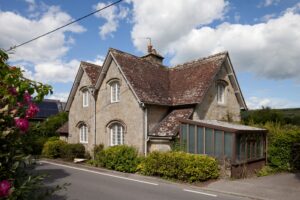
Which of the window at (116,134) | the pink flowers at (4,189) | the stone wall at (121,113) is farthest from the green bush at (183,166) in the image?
the pink flowers at (4,189)

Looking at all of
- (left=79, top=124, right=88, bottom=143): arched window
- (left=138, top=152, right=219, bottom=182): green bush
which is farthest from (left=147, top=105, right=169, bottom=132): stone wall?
(left=79, top=124, right=88, bottom=143): arched window

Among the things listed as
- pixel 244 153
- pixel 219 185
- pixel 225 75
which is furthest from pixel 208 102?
pixel 219 185

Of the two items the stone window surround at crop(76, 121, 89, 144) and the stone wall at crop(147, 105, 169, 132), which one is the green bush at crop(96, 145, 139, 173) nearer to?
the stone wall at crop(147, 105, 169, 132)

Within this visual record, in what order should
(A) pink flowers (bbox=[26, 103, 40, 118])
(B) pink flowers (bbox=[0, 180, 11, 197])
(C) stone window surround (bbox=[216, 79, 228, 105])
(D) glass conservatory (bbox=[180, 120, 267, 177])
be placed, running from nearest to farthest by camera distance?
(B) pink flowers (bbox=[0, 180, 11, 197]) < (A) pink flowers (bbox=[26, 103, 40, 118]) < (D) glass conservatory (bbox=[180, 120, 267, 177]) < (C) stone window surround (bbox=[216, 79, 228, 105])

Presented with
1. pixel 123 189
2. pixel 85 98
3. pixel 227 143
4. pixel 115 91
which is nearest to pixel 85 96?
pixel 85 98

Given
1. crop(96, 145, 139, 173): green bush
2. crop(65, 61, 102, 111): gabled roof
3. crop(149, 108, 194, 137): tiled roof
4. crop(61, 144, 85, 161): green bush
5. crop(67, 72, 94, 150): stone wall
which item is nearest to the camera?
crop(96, 145, 139, 173): green bush

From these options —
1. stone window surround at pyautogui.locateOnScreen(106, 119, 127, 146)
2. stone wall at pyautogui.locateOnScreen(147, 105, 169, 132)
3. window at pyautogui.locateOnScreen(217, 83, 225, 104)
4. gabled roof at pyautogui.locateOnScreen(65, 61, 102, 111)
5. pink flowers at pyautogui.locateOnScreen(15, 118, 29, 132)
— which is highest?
gabled roof at pyautogui.locateOnScreen(65, 61, 102, 111)

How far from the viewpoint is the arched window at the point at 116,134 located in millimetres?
21225

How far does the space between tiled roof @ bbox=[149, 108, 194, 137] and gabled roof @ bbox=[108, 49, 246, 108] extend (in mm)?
612

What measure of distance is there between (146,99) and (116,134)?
4104 millimetres

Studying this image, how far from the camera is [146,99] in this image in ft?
63.2

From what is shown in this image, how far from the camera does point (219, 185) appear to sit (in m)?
13.2

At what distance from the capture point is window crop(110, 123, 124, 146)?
21216mm

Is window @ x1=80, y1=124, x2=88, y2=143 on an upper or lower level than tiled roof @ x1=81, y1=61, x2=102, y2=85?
lower
